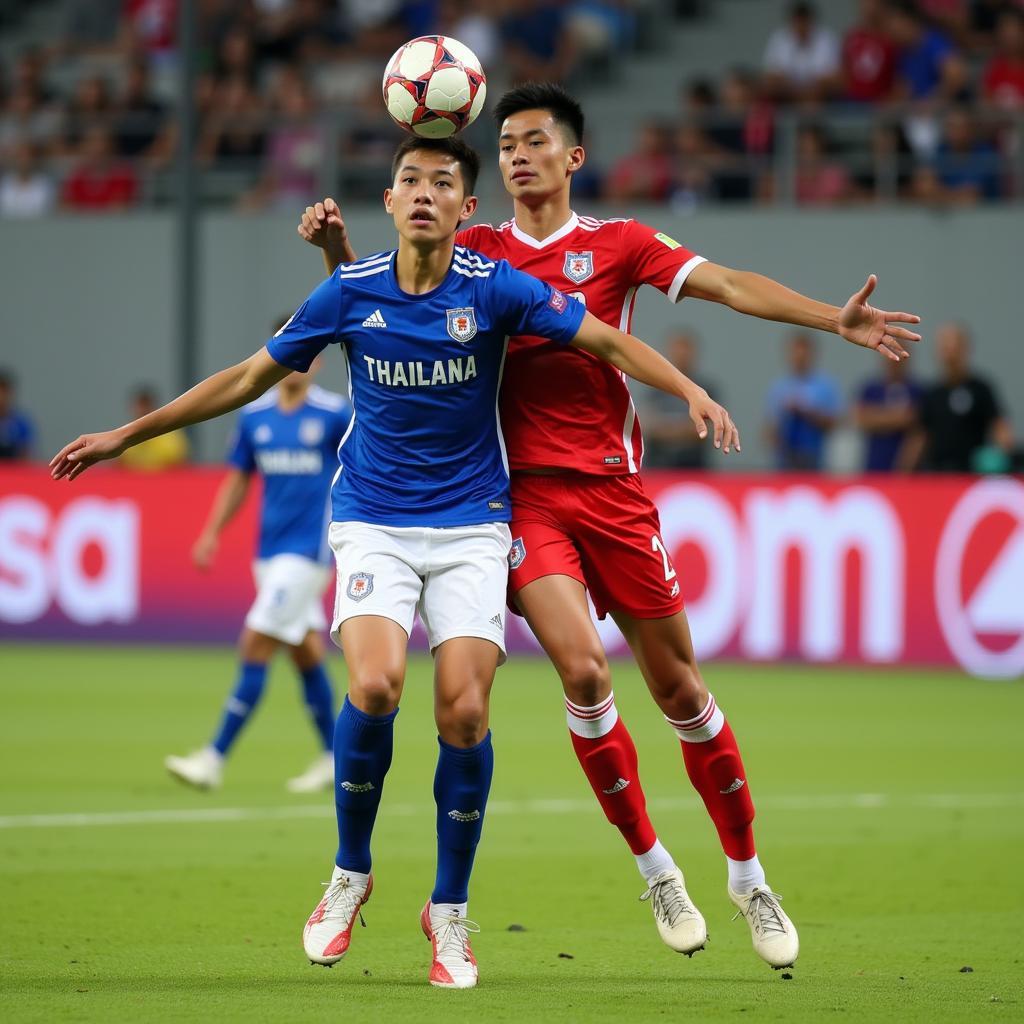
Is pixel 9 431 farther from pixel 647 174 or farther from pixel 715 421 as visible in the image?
pixel 715 421

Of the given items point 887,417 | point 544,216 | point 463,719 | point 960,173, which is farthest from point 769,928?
point 960,173

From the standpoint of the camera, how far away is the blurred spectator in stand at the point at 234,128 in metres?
21.6

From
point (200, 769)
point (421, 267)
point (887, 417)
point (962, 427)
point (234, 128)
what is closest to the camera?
point (421, 267)

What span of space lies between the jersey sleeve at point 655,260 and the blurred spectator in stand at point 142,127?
16.2 m

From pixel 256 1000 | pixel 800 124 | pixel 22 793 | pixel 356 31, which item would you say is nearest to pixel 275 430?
pixel 22 793

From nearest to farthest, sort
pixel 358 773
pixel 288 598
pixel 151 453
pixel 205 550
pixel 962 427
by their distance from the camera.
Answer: pixel 358 773 → pixel 288 598 → pixel 205 550 → pixel 962 427 → pixel 151 453

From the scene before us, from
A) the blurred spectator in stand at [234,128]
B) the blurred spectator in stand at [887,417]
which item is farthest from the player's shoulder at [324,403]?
the blurred spectator in stand at [234,128]

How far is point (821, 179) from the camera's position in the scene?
65.6 feet

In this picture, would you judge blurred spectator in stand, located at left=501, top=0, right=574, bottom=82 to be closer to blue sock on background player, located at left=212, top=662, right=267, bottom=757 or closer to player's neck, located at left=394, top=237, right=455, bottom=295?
blue sock on background player, located at left=212, top=662, right=267, bottom=757

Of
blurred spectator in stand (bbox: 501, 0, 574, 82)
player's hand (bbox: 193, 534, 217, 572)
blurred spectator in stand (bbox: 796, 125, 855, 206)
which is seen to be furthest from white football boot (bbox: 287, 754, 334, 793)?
blurred spectator in stand (bbox: 501, 0, 574, 82)

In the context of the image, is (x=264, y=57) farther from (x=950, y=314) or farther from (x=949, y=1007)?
(x=949, y=1007)

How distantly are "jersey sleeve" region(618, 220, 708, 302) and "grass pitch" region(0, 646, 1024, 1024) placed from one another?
2.30m

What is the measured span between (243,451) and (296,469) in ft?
1.28

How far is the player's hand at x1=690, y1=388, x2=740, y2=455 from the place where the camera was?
18.8ft
